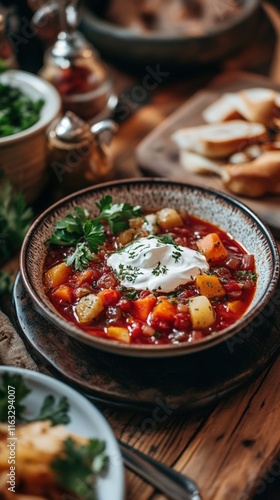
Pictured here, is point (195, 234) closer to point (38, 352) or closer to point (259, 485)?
point (38, 352)

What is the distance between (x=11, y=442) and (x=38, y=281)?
81 centimetres

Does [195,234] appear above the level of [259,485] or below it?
above

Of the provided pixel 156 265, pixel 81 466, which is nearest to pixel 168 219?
pixel 156 265

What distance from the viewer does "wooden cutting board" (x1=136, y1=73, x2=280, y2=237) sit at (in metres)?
3.64

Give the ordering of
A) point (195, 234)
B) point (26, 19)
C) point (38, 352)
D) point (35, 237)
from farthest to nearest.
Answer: point (26, 19)
point (195, 234)
point (35, 237)
point (38, 352)

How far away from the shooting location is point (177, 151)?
13.4 ft

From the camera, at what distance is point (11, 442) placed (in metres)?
2.15

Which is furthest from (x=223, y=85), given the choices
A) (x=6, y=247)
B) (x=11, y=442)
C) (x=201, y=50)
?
(x=11, y=442)

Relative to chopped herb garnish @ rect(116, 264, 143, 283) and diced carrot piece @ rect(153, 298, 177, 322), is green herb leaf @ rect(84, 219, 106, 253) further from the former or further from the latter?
diced carrot piece @ rect(153, 298, 177, 322)

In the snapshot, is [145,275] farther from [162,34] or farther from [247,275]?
[162,34]

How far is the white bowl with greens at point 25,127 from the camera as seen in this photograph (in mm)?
3525

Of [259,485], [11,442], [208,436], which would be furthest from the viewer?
[208,436]

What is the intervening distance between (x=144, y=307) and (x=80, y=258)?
415 millimetres

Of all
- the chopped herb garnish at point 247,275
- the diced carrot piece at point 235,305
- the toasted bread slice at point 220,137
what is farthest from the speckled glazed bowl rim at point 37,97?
the diced carrot piece at point 235,305
